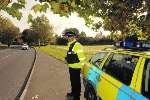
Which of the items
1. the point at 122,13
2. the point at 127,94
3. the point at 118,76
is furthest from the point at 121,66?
the point at 122,13

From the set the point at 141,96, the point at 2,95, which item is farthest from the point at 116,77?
the point at 2,95

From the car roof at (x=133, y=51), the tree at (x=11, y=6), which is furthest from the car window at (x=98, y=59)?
the tree at (x=11, y=6)

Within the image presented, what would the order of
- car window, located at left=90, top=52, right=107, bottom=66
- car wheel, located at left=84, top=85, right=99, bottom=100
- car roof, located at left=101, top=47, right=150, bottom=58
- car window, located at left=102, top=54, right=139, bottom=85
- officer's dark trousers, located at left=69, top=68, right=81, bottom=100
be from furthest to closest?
officer's dark trousers, located at left=69, top=68, right=81, bottom=100
car window, located at left=90, top=52, right=107, bottom=66
car wheel, located at left=84, top=85, right=99, bottom=100
car window, located at left=102, top=54, right=139, bottom=85
car roof, located at left=101, top=47, right=150, bottom=58

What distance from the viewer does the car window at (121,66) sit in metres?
6.20

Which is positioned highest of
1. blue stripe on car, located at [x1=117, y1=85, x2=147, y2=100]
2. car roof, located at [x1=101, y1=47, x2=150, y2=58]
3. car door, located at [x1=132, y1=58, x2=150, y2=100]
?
car roof, located at [x1=101, y1=47, x2=150, y2=58]

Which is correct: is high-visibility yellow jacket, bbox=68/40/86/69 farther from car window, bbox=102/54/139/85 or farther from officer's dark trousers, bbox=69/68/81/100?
car window, bbox=102/54/139/85

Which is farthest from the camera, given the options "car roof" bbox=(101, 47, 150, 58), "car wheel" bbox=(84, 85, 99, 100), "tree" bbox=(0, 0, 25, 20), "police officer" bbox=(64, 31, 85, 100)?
"police officer" bbox=(64, 31, 85, 100)

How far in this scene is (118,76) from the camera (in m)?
6.75

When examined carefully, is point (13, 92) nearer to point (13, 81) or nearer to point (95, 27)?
point (13, 81)

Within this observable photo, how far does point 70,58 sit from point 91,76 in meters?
1.49

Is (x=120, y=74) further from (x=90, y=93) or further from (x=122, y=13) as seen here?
(x=122, y=13)

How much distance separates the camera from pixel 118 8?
14.9 meters

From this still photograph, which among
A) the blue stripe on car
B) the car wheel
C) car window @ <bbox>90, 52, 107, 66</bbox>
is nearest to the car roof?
car window @ <bbox>90, 52, 107, 66</bbox>

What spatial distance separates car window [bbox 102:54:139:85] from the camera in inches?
244
